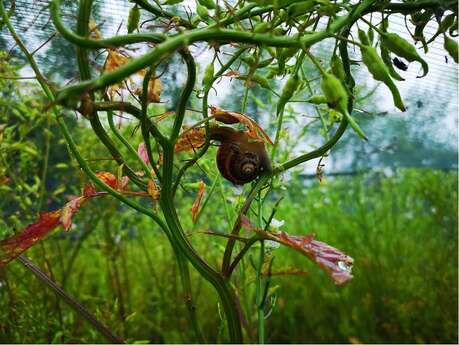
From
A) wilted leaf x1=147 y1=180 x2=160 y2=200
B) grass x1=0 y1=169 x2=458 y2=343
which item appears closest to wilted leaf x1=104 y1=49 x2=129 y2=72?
wilted leaf x1=147 y1=180 x2=160 y2=200

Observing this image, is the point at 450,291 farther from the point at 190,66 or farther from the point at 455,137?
the point at 190,66

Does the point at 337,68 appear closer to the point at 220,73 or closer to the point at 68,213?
the point at 220,73

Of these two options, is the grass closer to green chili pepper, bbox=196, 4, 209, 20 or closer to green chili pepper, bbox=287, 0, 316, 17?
green chili pepper, bbox=196, 4, 209, 20

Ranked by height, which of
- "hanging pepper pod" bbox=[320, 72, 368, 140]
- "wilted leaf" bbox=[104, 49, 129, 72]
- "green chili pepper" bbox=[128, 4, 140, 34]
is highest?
"green chili pepper" bbox=[128, 4, 140, 34]

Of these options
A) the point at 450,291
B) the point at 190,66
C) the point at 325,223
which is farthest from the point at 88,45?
the point at 325,223

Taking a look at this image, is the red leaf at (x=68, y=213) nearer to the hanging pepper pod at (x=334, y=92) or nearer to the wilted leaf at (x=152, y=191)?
the wilted leaf at (x=152, y=191)

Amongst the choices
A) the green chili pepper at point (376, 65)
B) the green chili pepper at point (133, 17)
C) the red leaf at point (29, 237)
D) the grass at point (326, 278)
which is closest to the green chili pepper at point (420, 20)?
the green chili pepper at point (376, 65)
